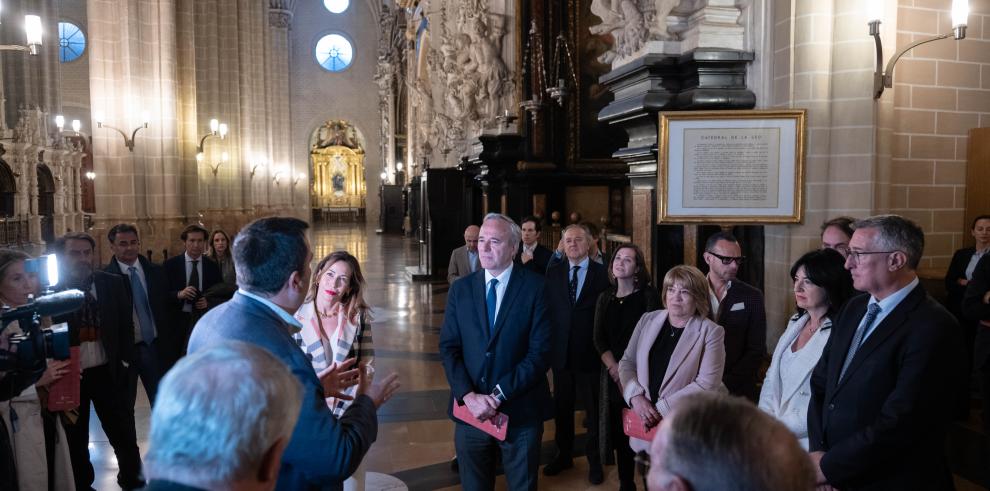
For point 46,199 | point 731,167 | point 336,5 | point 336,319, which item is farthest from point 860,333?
point 336,5

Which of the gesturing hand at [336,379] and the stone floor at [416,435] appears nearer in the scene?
the gesturing hand at [336,379]

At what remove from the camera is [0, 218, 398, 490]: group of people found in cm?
133

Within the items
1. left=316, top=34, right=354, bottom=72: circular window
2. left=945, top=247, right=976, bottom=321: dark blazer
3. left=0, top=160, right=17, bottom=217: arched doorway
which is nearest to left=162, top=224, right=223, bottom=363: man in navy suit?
left=945, top=247, right=976, bottom=321: dark blazer

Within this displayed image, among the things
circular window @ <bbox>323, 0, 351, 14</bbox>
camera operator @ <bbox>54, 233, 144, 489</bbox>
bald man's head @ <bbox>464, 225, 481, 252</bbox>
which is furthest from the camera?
circular window @ <bbox>323, 0, 351, 14</bbox>

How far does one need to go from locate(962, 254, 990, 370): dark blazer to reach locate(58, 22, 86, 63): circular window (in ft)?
128

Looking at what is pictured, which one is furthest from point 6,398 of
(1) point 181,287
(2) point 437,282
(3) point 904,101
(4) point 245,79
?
(4) point 245,79

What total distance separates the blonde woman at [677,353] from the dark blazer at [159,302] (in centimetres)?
341

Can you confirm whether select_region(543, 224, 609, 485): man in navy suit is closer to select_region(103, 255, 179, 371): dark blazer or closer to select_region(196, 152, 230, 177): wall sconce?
select_region(103, 255, 179, 371): dark blazer

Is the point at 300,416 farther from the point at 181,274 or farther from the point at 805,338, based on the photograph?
the point at 181,274

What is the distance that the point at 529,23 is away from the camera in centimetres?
1255

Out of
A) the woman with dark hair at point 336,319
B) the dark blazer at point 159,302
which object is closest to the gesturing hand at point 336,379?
the woman with dark hair at point 336,319

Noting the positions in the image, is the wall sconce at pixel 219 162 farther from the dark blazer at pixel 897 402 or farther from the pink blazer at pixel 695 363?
the dark blazer at pixel 897 402

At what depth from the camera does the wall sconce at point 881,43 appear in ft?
15.2

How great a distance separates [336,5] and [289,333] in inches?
1710
